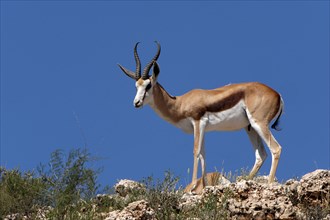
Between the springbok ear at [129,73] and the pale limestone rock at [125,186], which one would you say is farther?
the springbok ear at [129,73]

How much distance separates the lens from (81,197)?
1370cm

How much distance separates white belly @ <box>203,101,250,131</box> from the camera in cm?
1884

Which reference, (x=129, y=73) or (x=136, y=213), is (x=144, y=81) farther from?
(x=136, y=213)

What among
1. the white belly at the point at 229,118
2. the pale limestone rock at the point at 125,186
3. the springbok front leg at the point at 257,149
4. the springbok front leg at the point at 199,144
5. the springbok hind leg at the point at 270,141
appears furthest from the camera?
the springbok front leg at the point at 257,149

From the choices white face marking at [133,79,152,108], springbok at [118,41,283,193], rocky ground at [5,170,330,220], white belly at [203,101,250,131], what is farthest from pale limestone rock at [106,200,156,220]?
white face marking at [133,79,152,108]

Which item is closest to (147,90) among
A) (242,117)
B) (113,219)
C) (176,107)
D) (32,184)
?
(176,107)

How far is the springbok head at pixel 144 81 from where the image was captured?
62.8ft

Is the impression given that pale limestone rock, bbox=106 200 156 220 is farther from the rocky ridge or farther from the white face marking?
the white face marking

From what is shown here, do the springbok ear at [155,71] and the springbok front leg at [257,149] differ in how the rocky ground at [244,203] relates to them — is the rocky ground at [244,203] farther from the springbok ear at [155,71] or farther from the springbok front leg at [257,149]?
the springbok ear at [155,71]

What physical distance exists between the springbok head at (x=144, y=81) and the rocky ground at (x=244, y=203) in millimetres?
4723

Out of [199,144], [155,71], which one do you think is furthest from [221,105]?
[155,71]

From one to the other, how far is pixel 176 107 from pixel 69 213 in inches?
268

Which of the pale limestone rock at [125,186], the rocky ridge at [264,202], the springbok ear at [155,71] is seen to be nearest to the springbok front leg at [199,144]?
the springbok ear at [155,71]

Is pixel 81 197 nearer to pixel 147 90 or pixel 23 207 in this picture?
pixel 23 207
